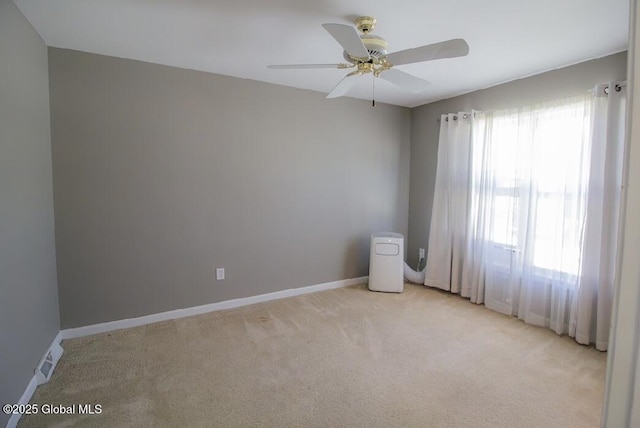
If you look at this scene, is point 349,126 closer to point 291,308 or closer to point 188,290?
point 291,308

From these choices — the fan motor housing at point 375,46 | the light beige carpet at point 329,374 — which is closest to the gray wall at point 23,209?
the light beige carpet at point 329,374

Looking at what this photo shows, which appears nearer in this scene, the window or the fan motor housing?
the fan motor housing

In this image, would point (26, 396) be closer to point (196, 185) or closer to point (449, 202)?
point (196, 185)

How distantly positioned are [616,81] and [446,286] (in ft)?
8.07

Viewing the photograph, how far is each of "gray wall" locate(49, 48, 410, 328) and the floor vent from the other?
1.04ft

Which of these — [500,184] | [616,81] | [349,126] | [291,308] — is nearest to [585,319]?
[500,184]

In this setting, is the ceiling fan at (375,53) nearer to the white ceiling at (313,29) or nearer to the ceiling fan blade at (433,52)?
the ceiling fan blade at (433,52)

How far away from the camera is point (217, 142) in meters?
3.11

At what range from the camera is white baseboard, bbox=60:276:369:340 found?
2.66 metres

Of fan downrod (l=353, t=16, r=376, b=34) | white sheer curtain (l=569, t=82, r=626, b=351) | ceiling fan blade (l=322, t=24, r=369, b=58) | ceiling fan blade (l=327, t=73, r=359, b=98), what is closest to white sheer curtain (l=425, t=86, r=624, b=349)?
white sheer curtain (l=569, t=82, r=626, b=351)

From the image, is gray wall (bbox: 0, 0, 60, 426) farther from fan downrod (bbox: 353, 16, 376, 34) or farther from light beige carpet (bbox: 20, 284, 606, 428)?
fan downrod (bbox: 353, 16, 376, 34)

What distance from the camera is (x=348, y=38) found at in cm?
168

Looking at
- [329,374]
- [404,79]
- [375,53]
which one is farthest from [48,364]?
[404,79]

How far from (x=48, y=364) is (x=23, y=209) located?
106 centimetres
